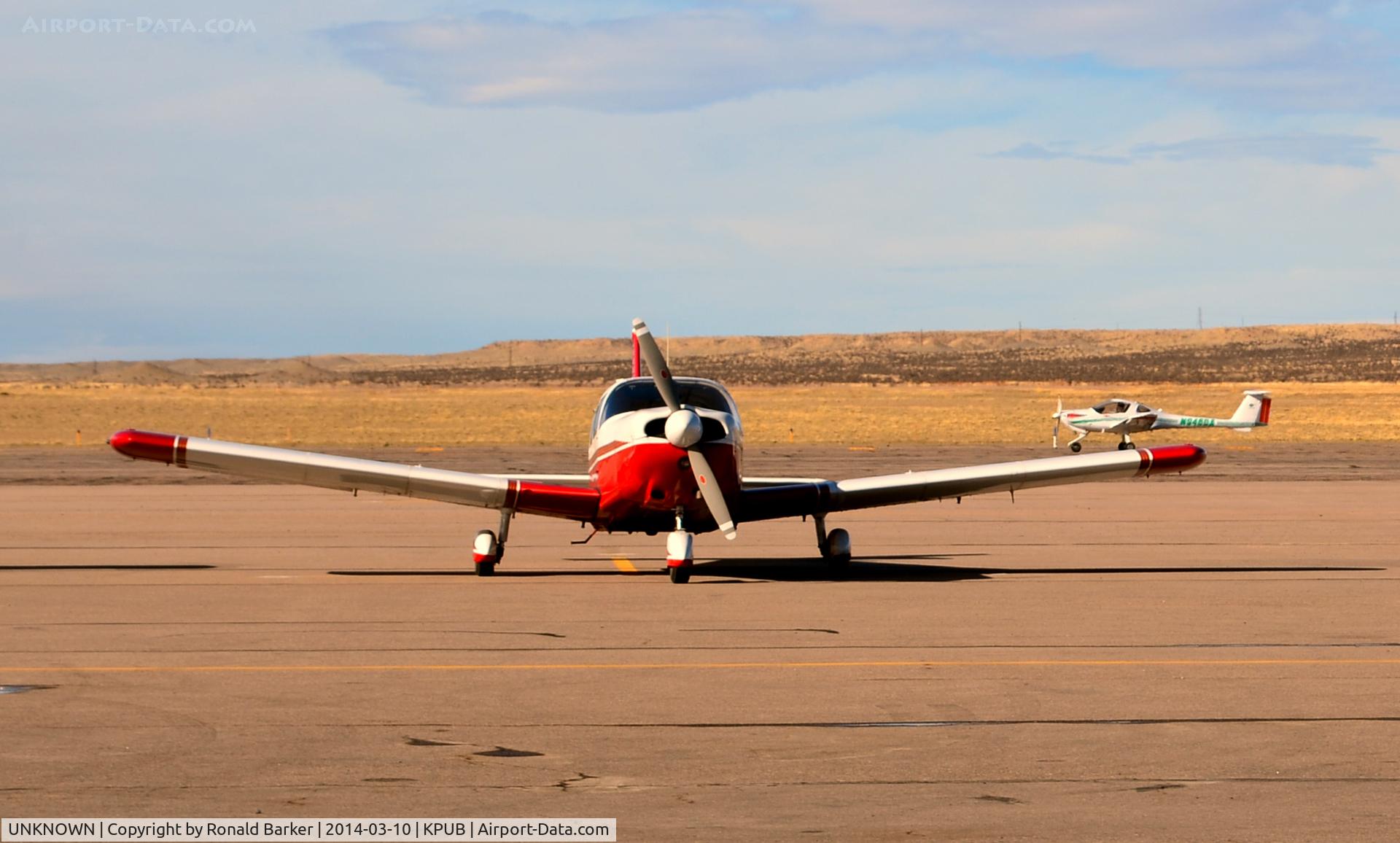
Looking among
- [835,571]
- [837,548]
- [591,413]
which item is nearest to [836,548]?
[837,548]

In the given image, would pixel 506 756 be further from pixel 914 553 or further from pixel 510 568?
Answer: pixel 914 553

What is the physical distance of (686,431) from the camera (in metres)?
15.0

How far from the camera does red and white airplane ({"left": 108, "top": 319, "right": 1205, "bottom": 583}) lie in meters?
15.4

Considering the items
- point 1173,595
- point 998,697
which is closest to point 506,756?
point 998,697

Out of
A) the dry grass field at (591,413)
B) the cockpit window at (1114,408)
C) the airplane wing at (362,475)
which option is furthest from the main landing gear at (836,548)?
the cockpit window at (1114,408)

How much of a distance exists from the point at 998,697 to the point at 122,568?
36.0ft

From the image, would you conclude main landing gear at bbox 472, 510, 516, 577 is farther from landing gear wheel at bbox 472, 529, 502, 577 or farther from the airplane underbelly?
the airplane underbelly

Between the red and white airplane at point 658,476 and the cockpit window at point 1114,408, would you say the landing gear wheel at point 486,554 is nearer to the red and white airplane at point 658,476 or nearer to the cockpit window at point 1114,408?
the red and white airplane at point 658,476

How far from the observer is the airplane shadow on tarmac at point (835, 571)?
16422 mm

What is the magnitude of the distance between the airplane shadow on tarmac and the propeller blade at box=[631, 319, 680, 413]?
72.7 inches

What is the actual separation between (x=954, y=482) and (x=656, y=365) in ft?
12.5

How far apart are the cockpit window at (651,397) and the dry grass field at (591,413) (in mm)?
33679

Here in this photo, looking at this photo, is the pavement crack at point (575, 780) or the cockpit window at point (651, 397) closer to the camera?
the pavement crack at point (575, 780)

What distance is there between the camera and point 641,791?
23.0 ft
